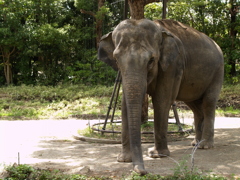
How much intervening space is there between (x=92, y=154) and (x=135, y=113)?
92.8 inches

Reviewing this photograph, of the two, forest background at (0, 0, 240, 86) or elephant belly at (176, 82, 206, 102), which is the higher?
forest background at (0, 0, 240, 86)

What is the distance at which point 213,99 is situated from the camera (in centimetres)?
799

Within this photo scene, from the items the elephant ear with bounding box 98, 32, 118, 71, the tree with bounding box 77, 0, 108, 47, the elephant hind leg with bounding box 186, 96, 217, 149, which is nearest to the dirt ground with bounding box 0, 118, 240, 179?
the elephant hind leg with bounding box 186, 96, 217, 149

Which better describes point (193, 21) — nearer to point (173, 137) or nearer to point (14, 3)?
point (14, 3)

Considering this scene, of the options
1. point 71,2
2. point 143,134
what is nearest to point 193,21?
point 71,2

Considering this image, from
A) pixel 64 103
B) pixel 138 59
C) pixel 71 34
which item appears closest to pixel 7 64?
pixel 71 34

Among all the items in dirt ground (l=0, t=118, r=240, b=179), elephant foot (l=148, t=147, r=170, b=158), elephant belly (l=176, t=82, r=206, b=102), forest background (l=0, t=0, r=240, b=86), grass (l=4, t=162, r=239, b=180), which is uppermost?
forest background (l=0, t=0, r=240, b=86)

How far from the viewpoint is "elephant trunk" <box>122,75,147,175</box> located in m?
5.36

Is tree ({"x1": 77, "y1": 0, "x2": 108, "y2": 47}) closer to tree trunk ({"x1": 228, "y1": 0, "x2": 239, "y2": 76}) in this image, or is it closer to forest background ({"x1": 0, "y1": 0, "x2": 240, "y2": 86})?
forest background ({"x1": 0, "y1": 0, "x2": 240, "y2": 86})

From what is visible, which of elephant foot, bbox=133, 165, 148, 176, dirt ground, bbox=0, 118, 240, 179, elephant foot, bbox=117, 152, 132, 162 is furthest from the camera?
elephant foot, bbox=117, 152, 132, 162

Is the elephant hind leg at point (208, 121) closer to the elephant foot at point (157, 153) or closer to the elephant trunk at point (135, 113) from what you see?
the elephant foot at point (157, 153)

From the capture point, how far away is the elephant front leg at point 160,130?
6.70m

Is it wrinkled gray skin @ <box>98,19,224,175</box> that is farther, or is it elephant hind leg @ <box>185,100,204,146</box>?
elephant hind leg @ <box>185,100,204,146</box>

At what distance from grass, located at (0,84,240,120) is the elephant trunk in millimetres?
9434
